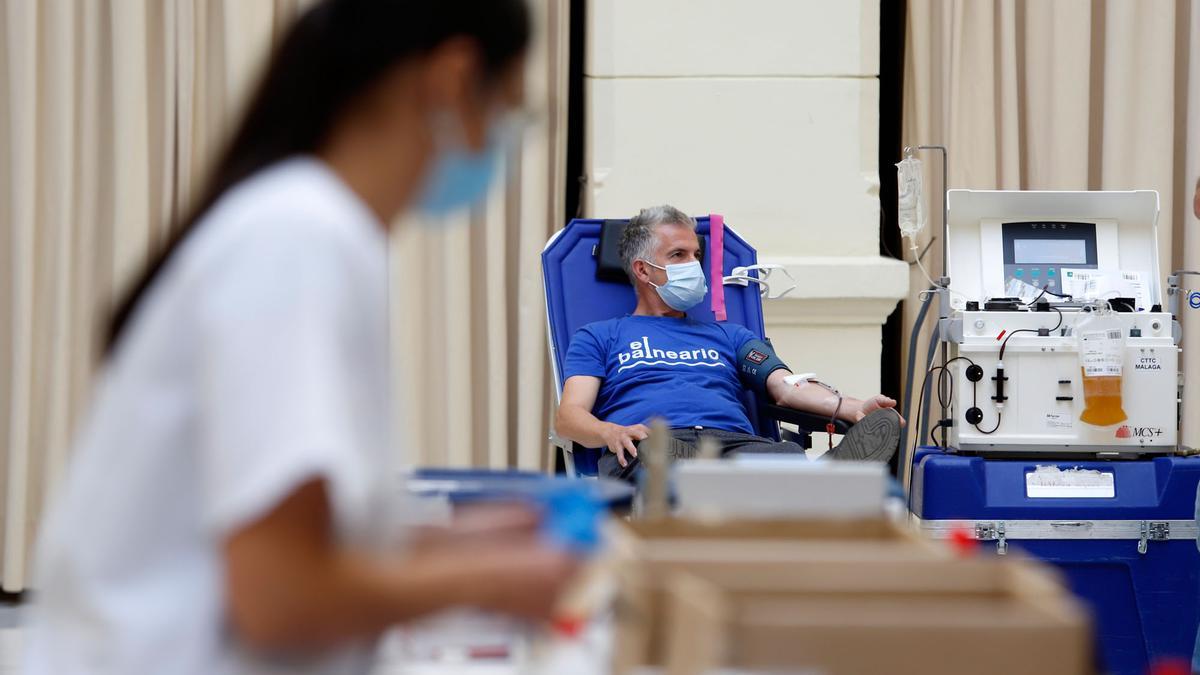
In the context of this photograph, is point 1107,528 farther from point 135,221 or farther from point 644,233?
point 135,221

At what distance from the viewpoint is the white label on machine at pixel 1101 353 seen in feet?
9.50

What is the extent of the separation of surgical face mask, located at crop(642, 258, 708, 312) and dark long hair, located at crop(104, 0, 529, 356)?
238 centimetres

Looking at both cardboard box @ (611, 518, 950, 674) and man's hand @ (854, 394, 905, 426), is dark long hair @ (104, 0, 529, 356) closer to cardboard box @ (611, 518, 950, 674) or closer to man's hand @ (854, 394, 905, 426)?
cardboard box @ (611, 518, 950, 674)

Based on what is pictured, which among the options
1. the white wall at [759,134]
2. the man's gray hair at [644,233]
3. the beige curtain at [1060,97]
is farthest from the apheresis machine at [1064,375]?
the beige curtain at [1060,97]

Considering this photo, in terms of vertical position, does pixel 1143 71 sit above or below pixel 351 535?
above

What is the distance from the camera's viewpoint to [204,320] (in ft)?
2.51

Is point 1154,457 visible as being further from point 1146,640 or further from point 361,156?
point 361,156

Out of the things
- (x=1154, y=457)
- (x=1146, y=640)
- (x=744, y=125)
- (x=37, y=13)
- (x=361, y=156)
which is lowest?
(x=1146, y=640)

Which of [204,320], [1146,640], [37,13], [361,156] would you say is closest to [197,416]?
[204,320]

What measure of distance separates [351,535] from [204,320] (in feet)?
0.50

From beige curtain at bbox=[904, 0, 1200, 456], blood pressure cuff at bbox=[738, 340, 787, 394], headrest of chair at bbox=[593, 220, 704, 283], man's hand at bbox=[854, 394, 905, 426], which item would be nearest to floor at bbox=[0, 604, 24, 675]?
headrest of chair at bbox=[593, 220, 704, 283]

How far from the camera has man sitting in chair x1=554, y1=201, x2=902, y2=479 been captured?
122 inches

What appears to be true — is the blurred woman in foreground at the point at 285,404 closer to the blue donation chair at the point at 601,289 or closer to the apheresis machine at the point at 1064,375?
the apheresis machine at the point at 1064,375

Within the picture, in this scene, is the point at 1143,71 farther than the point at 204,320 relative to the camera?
Yes
